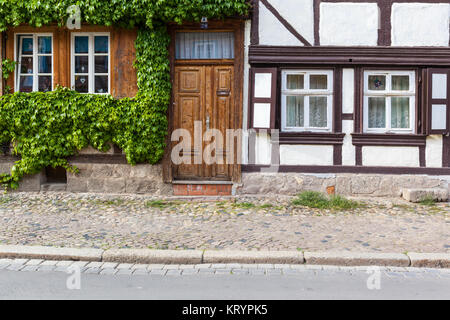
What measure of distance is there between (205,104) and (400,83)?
3.85 m

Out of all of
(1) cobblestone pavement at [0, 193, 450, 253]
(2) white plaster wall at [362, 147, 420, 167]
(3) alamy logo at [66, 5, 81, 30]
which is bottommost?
(1) cobblestone pavement at [0, 193, 450, 253]

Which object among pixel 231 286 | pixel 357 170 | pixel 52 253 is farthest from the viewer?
pixel 357 170

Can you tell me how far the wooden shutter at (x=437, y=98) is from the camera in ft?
28.8

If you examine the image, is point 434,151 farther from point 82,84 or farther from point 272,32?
point 82,84

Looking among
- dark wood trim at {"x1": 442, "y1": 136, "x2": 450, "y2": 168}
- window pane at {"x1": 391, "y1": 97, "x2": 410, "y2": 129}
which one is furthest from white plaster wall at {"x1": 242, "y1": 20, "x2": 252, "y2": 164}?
dark wood trim at {"x1": 442, "y1": 136, "x2": 450, "y2": 168}

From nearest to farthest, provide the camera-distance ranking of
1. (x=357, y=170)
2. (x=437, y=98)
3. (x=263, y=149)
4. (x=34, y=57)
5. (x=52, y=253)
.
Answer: (x=52, y=253) < (x=437, y=98) < (x=357, y=170) < (x=263, y=149) < (x=34, y=57)

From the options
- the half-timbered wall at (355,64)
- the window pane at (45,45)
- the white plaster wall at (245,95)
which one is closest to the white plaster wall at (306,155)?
the half-timbered wall at (355,64)

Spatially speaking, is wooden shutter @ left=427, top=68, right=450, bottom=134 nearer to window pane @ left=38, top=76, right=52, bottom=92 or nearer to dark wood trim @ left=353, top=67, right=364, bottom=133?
dark wood trim @ left=353, top=67, right=364, bottom=133

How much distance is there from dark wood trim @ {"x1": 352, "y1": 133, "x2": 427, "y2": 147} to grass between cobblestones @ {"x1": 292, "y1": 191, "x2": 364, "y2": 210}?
1353mm

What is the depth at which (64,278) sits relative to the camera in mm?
4699

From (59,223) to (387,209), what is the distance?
5.38m

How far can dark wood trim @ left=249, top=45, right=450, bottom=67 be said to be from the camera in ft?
28.9

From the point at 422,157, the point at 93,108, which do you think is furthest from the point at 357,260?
the point at 93,108

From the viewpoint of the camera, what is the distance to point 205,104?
919 centimetres
